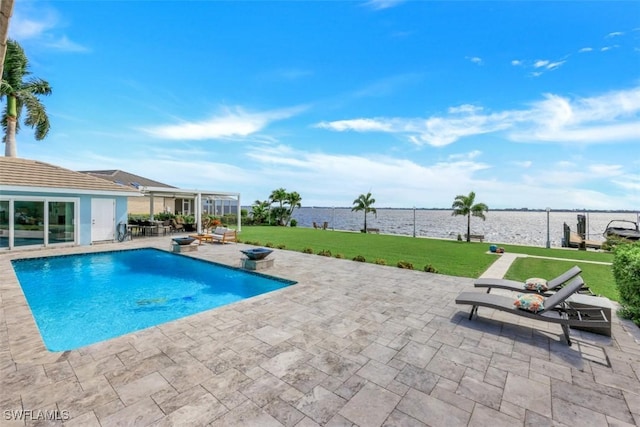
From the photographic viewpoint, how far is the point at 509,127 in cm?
1443

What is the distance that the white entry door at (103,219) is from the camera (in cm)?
1398

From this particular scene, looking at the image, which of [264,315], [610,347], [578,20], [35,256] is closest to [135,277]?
[35,256]

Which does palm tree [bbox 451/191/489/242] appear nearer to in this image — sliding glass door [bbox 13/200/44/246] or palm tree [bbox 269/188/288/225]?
palm tree [bbox 269/188/288/225]

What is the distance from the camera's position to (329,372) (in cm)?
344

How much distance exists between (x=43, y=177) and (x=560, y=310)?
1868 centimetres

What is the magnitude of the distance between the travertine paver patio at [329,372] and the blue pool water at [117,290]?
786 mm

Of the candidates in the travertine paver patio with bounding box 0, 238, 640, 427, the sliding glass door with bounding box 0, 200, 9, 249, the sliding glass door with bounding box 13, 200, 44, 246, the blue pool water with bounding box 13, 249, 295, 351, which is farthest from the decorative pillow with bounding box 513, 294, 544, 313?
the sliding glass door with bounding box 0, 200, 9, 249

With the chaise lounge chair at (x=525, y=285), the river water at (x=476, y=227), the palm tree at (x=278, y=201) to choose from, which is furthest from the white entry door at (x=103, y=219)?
the river water at (x=476, y=227)

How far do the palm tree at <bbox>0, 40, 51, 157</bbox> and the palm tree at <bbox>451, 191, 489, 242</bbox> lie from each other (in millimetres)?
28442

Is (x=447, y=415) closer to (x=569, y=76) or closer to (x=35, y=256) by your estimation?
(x=569, y=76)

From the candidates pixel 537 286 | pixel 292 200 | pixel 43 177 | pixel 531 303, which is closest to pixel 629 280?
pixel 537 286

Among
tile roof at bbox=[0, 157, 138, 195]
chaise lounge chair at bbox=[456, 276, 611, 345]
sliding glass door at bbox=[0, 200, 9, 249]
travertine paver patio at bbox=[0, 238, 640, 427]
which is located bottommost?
travertine paver patio at bbox=[0, 238, 640, 427]

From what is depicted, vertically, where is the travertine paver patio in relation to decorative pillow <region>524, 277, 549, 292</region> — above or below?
below

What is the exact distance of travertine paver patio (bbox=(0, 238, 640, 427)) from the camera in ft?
8.95
